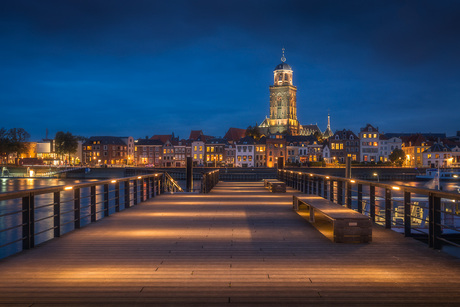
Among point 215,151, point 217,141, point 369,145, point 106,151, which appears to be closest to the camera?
point 369,145

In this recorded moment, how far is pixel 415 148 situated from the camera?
108m

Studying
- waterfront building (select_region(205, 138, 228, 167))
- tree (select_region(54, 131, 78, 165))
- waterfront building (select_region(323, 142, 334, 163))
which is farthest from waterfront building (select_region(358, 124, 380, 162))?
tree (select_region(54, 131, 78, 165))

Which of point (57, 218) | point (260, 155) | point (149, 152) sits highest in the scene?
point (149, 152)

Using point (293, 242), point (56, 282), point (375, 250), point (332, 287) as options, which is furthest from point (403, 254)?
point (56, 282)

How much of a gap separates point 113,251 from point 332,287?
3678mm

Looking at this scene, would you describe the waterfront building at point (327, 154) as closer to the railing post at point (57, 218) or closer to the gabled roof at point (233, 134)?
the gabled roof at point (233, 134)

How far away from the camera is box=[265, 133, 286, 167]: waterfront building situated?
100 m

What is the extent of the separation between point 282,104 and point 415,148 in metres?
61.6

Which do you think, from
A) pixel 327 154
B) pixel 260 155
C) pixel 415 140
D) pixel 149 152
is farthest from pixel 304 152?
pixel 149 152

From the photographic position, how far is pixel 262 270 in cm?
551

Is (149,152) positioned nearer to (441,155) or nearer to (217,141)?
(217,141)

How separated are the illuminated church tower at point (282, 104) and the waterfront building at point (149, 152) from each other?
5435cm

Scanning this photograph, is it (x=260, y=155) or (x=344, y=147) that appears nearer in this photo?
(x=344, y=147)

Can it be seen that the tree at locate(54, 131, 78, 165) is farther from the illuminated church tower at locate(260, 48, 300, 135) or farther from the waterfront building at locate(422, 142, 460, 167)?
the waterfront building at locate(422, 142, 460, 167)
